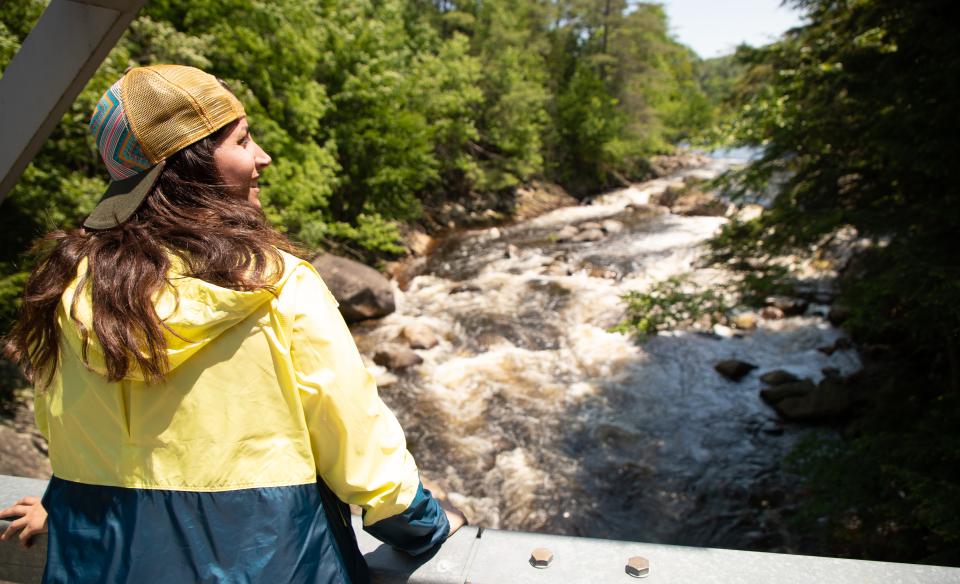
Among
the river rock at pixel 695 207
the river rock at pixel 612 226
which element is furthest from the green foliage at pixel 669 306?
the river rock at pixel 695 207

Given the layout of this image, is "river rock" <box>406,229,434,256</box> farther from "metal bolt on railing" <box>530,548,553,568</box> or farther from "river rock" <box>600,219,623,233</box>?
"metal bolt on railing" <box>530,548,553,568</box>

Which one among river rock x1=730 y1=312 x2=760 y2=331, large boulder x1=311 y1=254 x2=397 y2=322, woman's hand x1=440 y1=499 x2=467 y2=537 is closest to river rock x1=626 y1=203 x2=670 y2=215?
river rock x1=730 y1=312 x2=760 y2=331

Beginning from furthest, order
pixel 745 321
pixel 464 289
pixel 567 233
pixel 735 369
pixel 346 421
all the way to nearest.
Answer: pixel 567 233 < pixel 464 289 < pixel 745 321 < pixel 735 369 < pixel 346 421

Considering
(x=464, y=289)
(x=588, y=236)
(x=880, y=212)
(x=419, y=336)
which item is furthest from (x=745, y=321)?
(x=588, y=236)

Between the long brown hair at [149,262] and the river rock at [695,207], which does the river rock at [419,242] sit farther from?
the long brown hair at [149,262]

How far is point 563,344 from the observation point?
937 cm

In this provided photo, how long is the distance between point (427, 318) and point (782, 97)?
21.1ft

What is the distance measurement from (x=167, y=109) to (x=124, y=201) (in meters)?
0.17

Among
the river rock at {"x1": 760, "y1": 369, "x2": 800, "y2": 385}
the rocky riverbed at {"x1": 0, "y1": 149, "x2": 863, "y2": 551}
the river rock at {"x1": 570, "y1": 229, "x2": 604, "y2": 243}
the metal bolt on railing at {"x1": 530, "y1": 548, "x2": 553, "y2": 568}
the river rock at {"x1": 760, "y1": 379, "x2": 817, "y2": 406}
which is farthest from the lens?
the river rock at {"x1": 570, "y1": 229, "x2": 604, "y2": 243}

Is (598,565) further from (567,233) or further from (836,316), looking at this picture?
(567,233)

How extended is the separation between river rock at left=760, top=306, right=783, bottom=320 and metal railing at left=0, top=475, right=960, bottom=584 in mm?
9662

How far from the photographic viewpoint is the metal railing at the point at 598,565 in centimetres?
104

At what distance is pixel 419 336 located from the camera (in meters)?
9.33

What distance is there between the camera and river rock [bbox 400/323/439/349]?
30.3 ft
